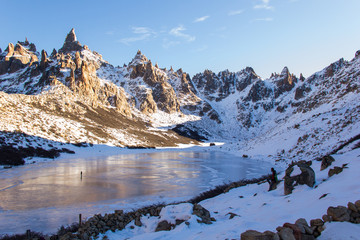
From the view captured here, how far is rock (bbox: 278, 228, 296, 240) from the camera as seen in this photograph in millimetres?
5016

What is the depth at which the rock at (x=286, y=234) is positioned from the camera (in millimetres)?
5016

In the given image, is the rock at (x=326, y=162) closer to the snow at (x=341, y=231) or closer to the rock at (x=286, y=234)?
the snow at (x=341, y=231)

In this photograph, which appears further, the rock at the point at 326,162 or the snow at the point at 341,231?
the rock at the point at 326,162

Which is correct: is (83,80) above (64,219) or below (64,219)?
above

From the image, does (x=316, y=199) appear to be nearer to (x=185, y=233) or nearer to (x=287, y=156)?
(x=185, y=233)

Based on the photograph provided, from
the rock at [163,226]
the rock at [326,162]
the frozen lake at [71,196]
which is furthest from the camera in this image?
the frozen lake at [71,196]

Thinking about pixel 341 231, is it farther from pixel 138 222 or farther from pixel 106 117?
pixel 106 117

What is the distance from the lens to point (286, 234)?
16.7 feet

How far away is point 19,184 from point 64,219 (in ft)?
46.1

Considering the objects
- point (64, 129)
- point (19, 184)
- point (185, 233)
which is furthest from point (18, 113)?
point (185, 233)

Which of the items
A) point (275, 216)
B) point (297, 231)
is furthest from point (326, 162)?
point (297, 231)

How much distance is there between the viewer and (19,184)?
23312 mm

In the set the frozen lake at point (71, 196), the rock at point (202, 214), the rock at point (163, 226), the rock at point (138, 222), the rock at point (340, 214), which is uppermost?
the rock at point (340, 214)

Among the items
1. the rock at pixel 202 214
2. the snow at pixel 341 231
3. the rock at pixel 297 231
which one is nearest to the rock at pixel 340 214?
the snow at pixel 341 231
